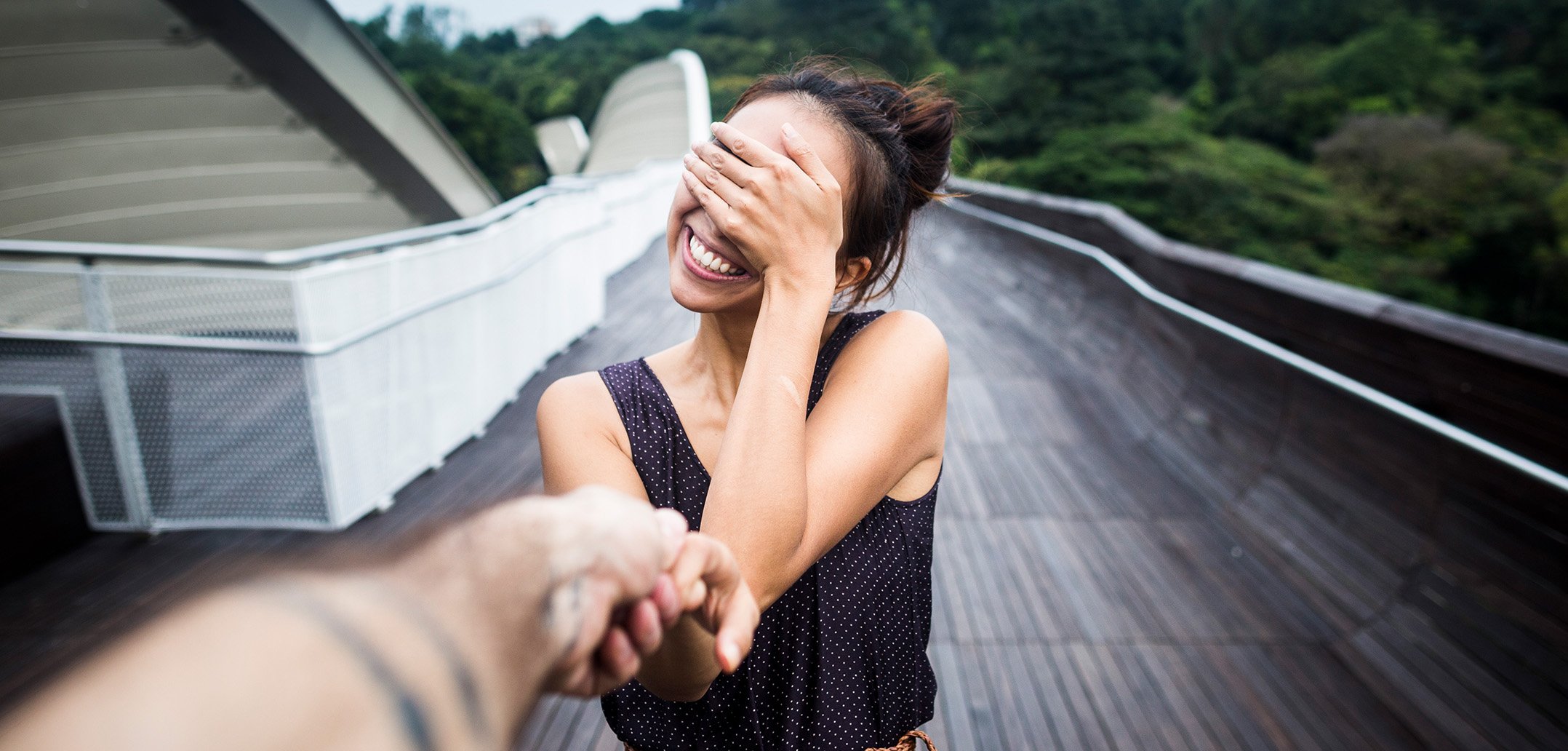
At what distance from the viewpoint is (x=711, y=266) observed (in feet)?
3.67

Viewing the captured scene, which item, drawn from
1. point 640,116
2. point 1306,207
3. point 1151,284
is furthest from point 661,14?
point 1151,284

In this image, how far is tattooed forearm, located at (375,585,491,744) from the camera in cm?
38

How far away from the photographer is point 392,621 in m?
0.37

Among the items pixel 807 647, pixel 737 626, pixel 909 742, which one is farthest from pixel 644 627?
pixel 909 742

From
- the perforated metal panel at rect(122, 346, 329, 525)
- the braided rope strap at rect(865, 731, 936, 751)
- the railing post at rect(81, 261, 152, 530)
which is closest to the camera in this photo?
the braided rope strap at rect(865, 731, 936, 751)

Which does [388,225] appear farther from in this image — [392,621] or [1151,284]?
[392,621]

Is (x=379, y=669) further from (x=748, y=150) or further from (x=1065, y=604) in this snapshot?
(x=1065, y=604)

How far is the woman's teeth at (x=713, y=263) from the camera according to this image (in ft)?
3.64

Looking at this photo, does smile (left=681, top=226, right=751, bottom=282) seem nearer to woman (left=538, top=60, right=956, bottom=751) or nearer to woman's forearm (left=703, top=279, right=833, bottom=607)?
woman (left=538, top=60, right=956, bottom=751)

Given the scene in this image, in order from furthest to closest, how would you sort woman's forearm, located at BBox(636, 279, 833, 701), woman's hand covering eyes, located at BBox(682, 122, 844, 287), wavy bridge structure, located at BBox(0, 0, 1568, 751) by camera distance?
1. wavy bridge structure, located at BBox(0, 0, 1568, 751)
2. woman's hand covering eyes, located at BBox(682, 122, 844, 287)
3. woman's forearm, located at BBox(636, 279, 833, 701)

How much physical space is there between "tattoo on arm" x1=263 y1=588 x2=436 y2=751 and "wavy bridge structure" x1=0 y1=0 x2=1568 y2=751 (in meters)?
0.06

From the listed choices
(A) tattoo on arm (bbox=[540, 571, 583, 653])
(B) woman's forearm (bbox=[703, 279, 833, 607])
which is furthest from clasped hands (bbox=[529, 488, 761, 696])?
(B) woman's forearm (bbox=[703, 279, 833, 607])

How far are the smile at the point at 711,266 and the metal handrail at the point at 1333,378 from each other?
0.49 metres

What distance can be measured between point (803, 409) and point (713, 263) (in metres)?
0.30
